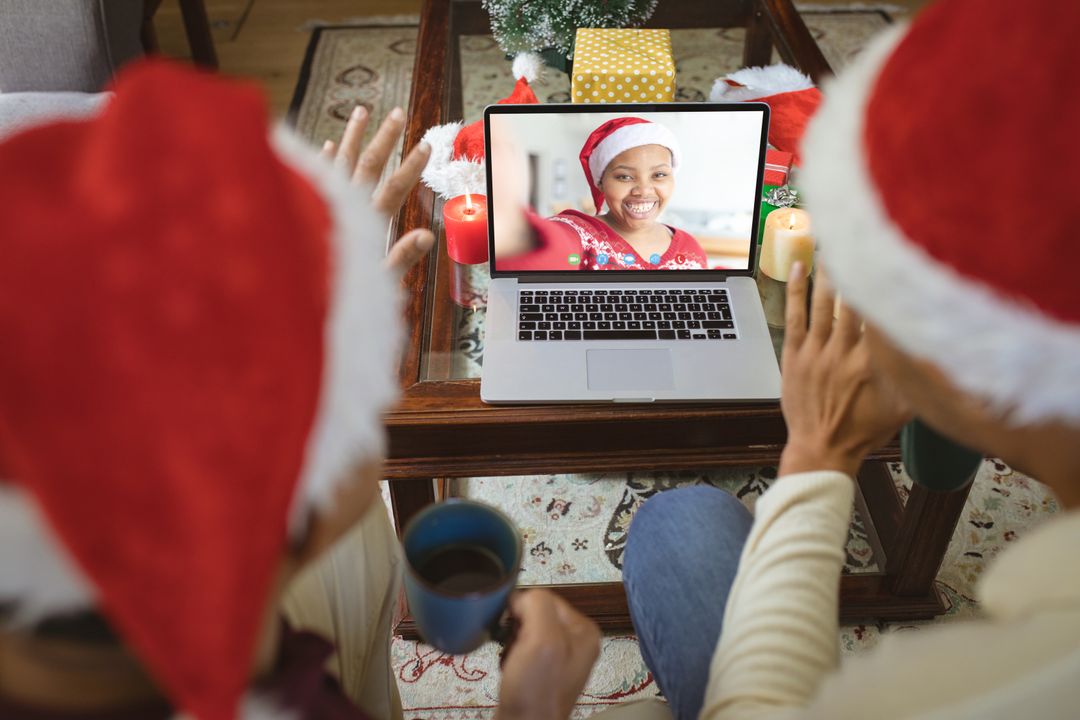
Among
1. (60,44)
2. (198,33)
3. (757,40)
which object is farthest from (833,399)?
(198,33)

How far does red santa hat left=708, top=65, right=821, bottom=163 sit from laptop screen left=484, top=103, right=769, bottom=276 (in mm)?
243

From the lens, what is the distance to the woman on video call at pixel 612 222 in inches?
43.9

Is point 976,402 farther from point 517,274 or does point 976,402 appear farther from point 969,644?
point 517,274

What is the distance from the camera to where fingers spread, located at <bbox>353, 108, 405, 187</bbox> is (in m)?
0.93

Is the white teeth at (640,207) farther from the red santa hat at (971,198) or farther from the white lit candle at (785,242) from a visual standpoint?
the red santa hat at (971,198)

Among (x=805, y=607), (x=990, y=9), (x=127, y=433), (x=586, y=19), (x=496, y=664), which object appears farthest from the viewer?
(x=586, y=19)

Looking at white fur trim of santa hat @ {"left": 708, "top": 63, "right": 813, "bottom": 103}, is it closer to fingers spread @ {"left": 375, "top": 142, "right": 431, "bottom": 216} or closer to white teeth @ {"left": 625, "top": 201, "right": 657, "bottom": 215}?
white teeth @ {"left": 625, "top": 201, "right": 657, "bottom": 215}

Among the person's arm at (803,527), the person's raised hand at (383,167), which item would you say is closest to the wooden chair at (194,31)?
the person's raised hand at (383,167)

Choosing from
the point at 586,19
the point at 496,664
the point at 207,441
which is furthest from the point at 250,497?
the point at 586,19

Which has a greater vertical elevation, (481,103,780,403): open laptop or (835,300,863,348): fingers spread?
(835,300,863,348): fingers spread

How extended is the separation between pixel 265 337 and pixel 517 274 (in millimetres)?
780

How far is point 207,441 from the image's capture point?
0.38m

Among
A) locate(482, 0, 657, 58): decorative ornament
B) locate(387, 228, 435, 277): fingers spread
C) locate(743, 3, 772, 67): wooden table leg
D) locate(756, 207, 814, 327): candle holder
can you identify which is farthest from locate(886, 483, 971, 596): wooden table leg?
locate(743, 3, 772, 67): wooden table leg

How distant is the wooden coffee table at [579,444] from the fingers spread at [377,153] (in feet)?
0.79
